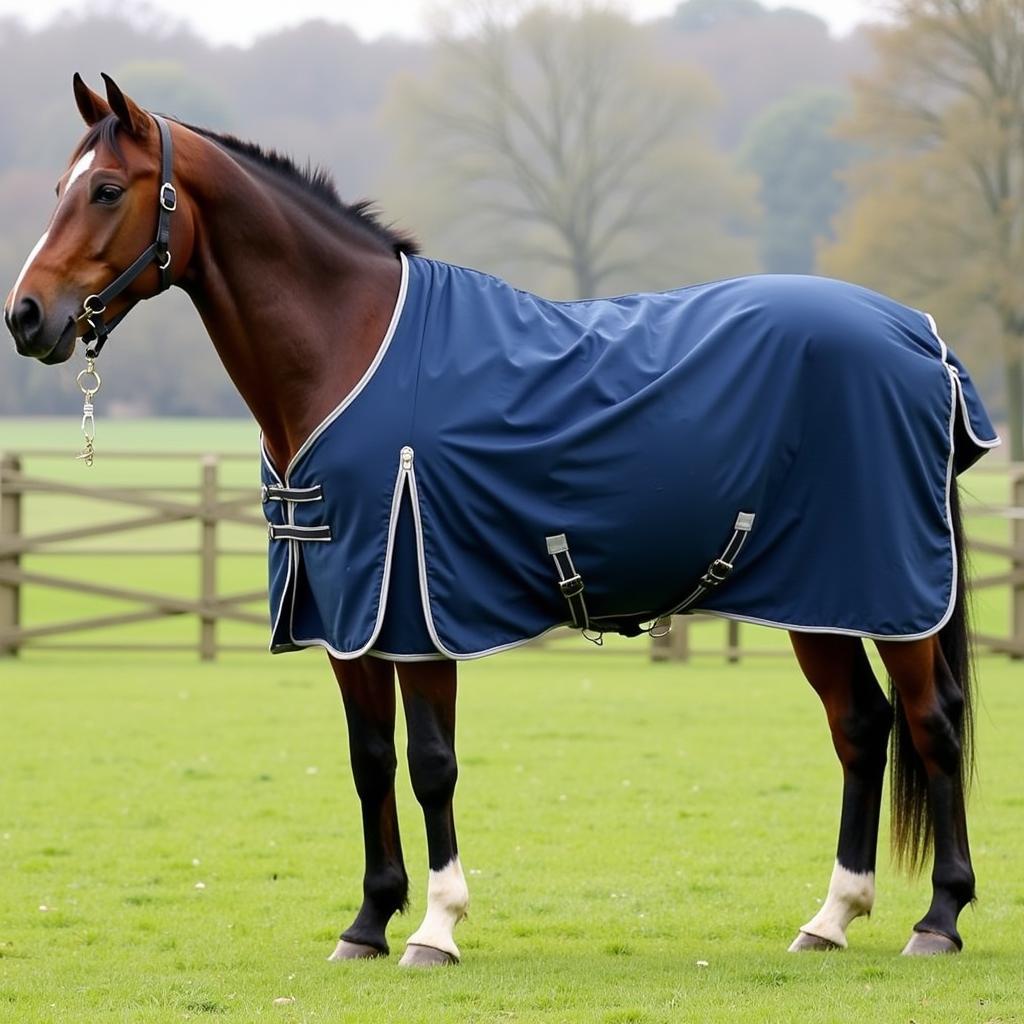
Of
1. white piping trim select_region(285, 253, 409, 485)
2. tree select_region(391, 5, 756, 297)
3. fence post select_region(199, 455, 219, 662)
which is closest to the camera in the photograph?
white piping trim select_region(285, 253, 409, 485)

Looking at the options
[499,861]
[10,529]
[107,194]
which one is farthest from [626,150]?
[107,194]

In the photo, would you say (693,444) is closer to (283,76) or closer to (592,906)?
(592,906)

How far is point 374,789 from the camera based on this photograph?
488cm

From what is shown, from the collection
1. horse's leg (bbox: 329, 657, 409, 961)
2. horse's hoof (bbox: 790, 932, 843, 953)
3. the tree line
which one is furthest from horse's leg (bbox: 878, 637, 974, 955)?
the tree line

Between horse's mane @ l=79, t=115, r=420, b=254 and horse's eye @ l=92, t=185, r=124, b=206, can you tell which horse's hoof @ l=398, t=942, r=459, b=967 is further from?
horse's eye @ l=92, t=185, r=124, b=206

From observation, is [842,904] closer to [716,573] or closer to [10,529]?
[716,573]

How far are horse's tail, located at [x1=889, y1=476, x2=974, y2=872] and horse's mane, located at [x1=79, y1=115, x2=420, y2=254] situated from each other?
1990 millimetres

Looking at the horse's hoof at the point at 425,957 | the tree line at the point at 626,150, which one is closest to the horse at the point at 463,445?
the horse's hoof at the point at 425,957

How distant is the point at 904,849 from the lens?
16.9 feet

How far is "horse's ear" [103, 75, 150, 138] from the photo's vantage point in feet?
14.3

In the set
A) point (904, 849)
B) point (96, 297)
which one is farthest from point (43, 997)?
point (904, 849)

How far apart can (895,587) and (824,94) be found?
208ft

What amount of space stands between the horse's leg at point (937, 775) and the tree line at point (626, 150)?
14.8 ft

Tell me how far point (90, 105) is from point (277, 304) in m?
0.77
